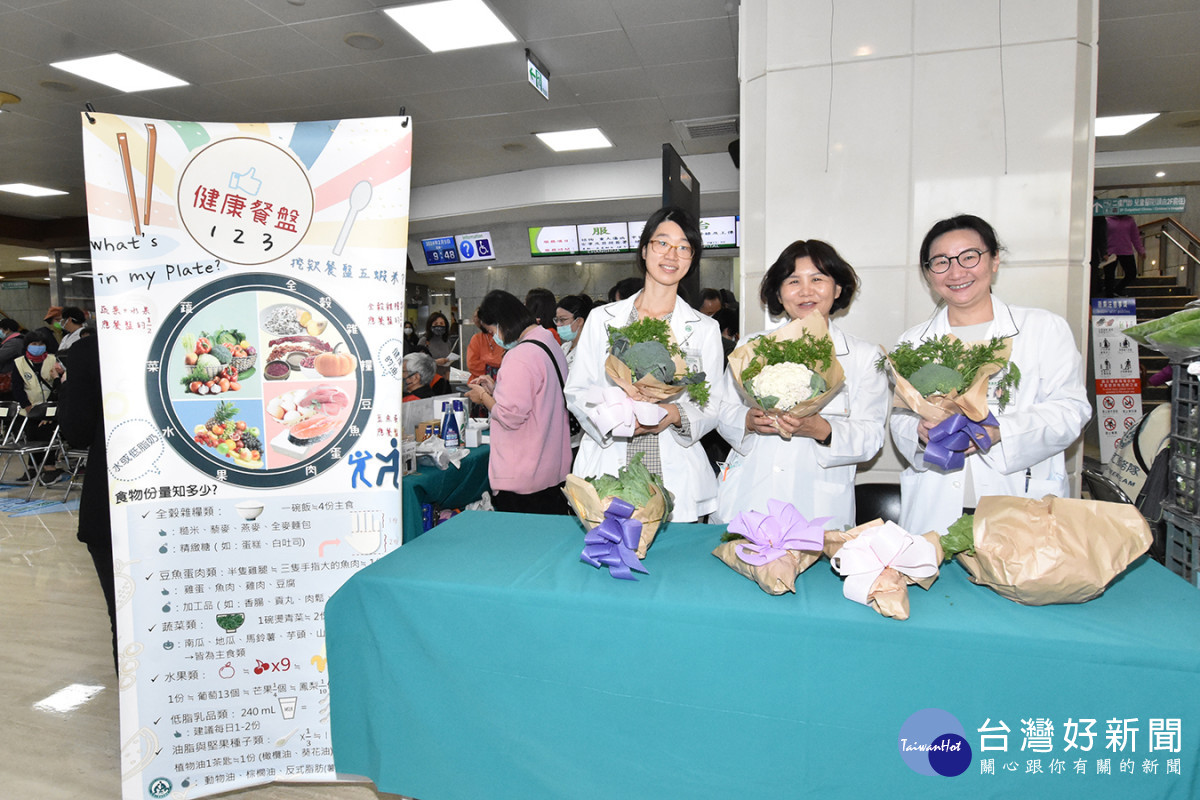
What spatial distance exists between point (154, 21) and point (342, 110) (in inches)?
86.8

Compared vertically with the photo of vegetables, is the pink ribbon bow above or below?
below

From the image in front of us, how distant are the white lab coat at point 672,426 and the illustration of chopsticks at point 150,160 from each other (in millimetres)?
1423

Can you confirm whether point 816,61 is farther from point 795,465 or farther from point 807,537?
point 807,537

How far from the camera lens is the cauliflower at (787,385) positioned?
1.78 m

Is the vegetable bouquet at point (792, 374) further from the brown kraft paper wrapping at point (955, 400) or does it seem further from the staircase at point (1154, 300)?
the staircase at point (1154, 300)

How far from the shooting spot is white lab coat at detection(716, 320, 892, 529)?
215 centimetres

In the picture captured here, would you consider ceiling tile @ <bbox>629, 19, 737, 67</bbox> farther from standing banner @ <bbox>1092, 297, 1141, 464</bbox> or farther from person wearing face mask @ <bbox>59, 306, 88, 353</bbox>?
person wearing face mask @ <bbox>59, 306, 88, 353</bbox>

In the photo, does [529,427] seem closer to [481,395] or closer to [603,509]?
[481,395]

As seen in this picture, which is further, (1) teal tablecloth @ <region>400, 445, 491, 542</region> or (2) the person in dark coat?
(1) teal tablecloth @ <region>400, 445, 491, 542</region>

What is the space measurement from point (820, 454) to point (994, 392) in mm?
531

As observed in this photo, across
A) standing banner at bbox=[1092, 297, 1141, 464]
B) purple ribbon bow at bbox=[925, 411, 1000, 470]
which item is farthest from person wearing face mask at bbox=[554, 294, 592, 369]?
standing banner at bbox=[1092, 297, 1141, 464]

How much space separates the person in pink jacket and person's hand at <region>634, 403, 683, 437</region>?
125cm

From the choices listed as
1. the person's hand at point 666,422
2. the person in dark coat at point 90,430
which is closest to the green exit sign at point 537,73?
the person in dark coat at point 90,430

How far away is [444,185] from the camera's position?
1013cm
